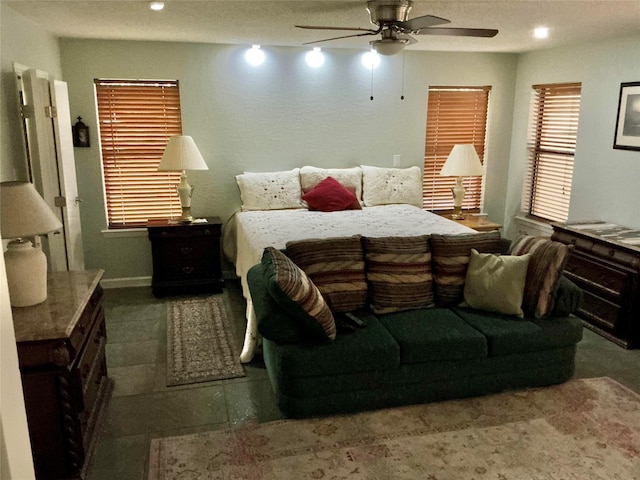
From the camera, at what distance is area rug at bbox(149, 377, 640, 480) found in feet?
8.01

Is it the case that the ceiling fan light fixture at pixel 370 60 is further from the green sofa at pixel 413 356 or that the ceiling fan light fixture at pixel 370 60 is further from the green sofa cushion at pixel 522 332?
the green sofa cushion at pixel 522 332

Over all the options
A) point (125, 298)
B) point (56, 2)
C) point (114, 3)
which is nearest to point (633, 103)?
point (114, 3)

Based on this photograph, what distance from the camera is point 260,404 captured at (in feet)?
9.94

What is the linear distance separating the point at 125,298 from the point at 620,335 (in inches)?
164

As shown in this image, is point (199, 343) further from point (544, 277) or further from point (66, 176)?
point (544, 277)

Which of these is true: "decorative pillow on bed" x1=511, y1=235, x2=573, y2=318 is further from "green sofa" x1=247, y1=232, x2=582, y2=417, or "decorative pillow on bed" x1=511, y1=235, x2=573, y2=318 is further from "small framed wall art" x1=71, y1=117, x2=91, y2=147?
"small framed wall art" x1=71, y1=117, x2=91, y2=147

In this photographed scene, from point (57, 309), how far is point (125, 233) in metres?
2.79

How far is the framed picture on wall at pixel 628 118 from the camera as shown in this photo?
4.16m

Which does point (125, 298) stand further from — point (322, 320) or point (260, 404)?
point (322, 320)

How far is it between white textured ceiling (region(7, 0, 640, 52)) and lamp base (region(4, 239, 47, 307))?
65.1 inches

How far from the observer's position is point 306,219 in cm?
463

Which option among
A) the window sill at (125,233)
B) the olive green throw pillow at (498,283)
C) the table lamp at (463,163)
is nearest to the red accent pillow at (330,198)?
the table lamp at (463,163)

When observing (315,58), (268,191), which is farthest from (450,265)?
(315,58)

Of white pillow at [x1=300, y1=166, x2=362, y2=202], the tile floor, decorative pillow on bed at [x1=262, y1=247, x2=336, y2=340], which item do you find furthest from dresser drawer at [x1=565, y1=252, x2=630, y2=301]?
decorative pillow on bed at [x1=262, y1=247, x2=336, y2=340]
